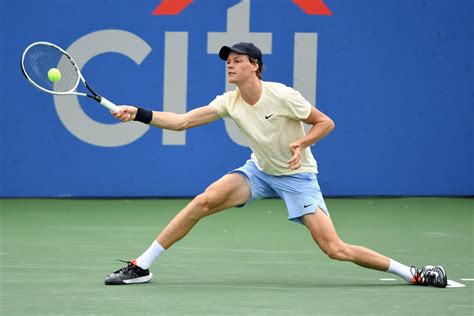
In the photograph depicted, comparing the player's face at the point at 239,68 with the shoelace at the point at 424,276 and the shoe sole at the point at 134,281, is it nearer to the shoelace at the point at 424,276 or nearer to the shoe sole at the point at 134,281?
the shoe sole at the point at 134,281

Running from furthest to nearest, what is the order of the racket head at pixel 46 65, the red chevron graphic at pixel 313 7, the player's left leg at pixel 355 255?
the red chevron graphic at pixel 313 7
the racket head at pixel 46 65
the player's left leg at pixel 355 255

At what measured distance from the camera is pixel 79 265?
7.16 meters

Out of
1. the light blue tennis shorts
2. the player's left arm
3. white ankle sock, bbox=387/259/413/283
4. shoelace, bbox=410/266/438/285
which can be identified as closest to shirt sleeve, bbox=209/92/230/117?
the light blue tennis shorts

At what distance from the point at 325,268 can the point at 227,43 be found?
3.59 meters

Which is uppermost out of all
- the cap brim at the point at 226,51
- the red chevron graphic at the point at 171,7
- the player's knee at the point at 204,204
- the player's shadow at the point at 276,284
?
the red chevron graphic at the point at 171,7

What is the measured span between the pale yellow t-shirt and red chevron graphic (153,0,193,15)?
3816mm

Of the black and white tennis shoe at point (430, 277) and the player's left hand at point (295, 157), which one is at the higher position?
the player's left hand at point (295, 157)

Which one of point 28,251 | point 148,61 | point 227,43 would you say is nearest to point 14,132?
point 148,61

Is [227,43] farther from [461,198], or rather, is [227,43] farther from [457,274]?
[457,274]

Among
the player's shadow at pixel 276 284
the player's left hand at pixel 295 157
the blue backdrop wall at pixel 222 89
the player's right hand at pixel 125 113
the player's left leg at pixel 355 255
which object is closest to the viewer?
the player's right hand at pixel 125 113

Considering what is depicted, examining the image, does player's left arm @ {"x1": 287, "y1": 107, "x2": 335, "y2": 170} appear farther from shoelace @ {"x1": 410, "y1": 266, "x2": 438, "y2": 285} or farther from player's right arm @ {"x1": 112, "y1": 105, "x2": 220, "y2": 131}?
shoelace @ {"x1": 410, "y1": 266, "x2": 438, "y2": 285}

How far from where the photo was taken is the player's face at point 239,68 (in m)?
6.43

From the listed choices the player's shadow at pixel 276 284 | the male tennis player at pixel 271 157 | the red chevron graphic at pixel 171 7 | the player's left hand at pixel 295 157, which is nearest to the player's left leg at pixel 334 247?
the male tennis player at pixel 271 157

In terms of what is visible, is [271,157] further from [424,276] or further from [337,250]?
[424,276]
